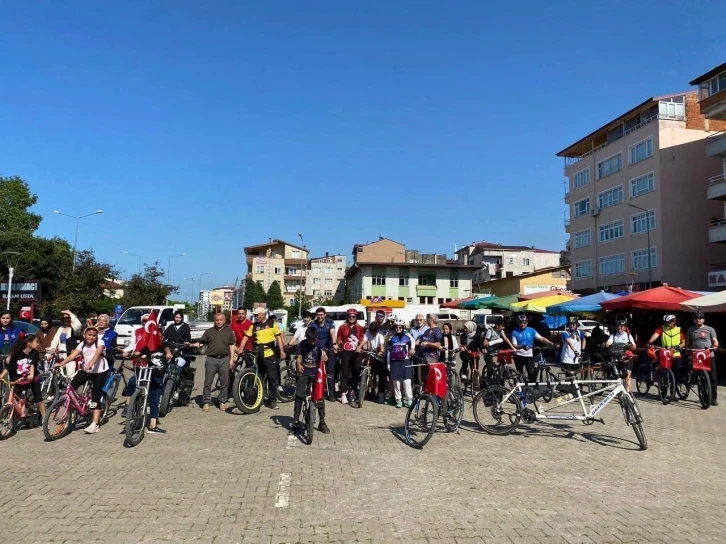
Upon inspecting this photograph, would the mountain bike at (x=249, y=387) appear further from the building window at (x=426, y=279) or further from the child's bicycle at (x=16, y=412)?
the building window at (x=426, y=279)

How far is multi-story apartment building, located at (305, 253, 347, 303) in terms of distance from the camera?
340ft

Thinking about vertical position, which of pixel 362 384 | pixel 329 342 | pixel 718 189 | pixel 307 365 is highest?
pixel 718 189

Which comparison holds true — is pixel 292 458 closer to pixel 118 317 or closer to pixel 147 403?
pixel 147 403

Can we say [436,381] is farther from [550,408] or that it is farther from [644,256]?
[644,256]

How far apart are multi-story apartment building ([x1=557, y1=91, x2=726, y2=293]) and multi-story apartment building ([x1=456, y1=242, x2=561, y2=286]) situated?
37.4 meters

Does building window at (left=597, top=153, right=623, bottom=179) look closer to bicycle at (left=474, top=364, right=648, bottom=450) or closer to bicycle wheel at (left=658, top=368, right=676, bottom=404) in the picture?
bicycle wheel at (left=658, top=368, right=676, bottom=404)

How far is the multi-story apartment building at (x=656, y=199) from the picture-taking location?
140 ft

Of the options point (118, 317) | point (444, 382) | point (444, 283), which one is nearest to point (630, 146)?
point (444, 283)

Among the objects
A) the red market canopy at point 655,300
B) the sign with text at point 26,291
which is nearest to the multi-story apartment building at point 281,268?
the sign with text at point 26,291

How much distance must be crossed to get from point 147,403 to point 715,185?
39503 mm

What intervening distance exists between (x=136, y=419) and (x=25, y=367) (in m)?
2.00

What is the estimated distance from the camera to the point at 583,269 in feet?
176

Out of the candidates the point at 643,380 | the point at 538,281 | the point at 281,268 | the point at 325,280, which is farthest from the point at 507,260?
the point at 643,380

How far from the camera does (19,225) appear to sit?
60250 millimetres
